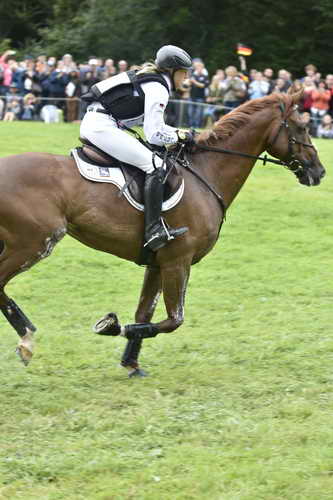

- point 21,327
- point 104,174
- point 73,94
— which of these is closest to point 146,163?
point 104,174

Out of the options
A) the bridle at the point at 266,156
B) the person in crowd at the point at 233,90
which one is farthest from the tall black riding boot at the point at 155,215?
the person in crowd at the point at 233,90

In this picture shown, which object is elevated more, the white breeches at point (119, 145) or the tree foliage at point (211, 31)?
the white breeches at point (119, 145)

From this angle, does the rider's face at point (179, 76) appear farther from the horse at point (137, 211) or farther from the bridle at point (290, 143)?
the bridle at point (290, 143)

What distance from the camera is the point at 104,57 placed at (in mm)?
39938

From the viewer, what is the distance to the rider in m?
8.24

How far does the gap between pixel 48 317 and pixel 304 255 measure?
16.6 ft

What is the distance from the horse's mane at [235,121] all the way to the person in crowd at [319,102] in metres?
16.6

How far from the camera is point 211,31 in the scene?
40.8m

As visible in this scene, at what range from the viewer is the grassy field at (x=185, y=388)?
6.33m

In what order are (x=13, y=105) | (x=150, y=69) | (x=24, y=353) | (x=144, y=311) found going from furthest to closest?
(x=13, y=105) < (x=144, y=311) < (x=150, y=69) < (x=24, y=353)

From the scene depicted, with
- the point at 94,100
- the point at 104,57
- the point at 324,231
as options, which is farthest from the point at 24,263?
the point at 104,57

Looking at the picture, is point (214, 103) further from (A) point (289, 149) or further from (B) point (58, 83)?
(A) point (289, 149)

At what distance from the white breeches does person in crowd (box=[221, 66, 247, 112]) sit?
17.3m

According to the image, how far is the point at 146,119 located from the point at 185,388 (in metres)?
2.50
